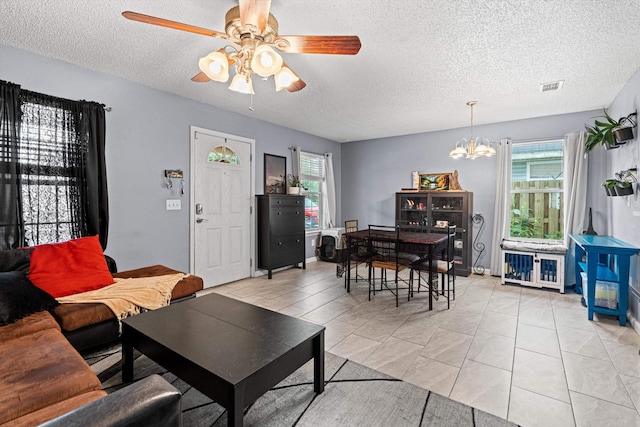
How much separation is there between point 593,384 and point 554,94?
10.3 feet

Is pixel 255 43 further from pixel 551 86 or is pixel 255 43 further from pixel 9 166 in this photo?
pixel 551 86

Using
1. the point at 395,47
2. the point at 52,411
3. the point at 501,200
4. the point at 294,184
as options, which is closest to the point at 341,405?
the point at 52,411

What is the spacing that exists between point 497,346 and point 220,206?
3644 mm

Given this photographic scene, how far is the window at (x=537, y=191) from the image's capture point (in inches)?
175

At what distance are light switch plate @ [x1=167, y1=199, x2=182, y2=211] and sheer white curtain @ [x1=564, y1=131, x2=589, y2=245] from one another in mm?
5295

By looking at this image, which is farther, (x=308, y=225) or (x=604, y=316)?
(x=308, y=225)

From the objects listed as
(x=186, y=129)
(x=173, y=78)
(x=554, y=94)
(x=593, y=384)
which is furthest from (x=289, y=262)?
(x=554, y=94)

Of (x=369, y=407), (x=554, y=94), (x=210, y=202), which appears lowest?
(x=369, y=407)

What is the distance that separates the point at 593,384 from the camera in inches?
78.5

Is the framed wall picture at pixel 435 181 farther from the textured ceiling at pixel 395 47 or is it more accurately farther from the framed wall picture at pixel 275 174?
the framed wall picture at pixel 275 174

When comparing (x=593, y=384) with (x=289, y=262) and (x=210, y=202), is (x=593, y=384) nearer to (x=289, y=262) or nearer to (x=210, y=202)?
(x=289, y=262)

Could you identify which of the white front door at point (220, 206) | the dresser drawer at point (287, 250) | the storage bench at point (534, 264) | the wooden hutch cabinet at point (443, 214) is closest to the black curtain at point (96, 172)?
the white front door at point (220, 206)

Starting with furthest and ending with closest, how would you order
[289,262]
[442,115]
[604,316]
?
[289,262] < [442,115] < [604,316]

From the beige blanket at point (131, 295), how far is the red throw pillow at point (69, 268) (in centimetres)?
8
